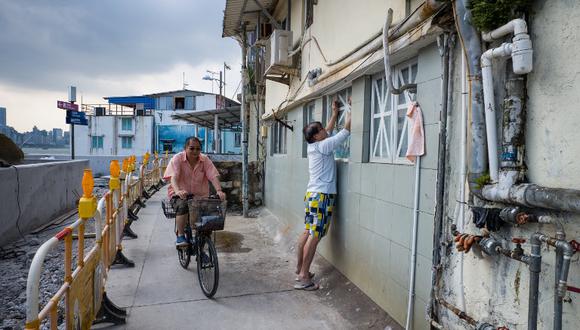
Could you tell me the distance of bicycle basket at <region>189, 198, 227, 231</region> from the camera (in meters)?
4.60

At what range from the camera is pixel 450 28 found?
9.27ft

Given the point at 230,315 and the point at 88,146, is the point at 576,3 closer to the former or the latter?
the point at 230,315

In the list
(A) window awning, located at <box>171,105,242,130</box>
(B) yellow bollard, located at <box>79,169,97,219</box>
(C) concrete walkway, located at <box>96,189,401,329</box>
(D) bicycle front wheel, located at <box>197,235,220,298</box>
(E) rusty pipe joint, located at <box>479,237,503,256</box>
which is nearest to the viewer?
(E) rusty pipe joint, located at <box>479,237,503,256</box>

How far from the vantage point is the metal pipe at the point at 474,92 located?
8.32 feet

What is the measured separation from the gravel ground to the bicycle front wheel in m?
1.51

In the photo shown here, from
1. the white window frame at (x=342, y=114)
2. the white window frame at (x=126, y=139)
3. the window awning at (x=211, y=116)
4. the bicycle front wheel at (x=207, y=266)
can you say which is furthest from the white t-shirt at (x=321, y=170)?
the white window frame at (x=126, y=139)

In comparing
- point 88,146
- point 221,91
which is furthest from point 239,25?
point 88,146

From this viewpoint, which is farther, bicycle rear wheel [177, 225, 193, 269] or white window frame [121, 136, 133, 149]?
white window frame [121, 136, 133, 149]

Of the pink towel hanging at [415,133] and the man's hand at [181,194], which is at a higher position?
the pink towel hanging at [415,133]

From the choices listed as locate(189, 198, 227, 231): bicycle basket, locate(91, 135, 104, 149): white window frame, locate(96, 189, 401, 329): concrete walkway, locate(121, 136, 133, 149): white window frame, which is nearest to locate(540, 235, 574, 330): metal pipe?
locate(96, 189, 401, 329): concrete walkway

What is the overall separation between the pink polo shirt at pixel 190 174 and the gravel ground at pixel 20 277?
73.3 inches

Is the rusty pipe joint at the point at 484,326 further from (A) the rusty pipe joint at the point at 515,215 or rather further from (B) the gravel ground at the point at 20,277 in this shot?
(B) the gravel ground at the point at 20,277

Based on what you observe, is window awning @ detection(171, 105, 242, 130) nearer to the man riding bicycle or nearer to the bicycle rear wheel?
the man riding bicycle

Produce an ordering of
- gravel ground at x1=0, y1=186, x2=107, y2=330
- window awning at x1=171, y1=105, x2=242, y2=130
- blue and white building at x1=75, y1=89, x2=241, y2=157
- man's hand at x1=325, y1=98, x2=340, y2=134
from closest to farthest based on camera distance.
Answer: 1. gravel ground at x1=0, y1=186, x2=107, y2=330
2. man's hand at x1=325, y1=98, x2=340, y2=134
3. window awning at x1=171, y1=105, x2=242, y2=130
4. blue and white building at x1=75, y1=89, x2=241, y2=157
